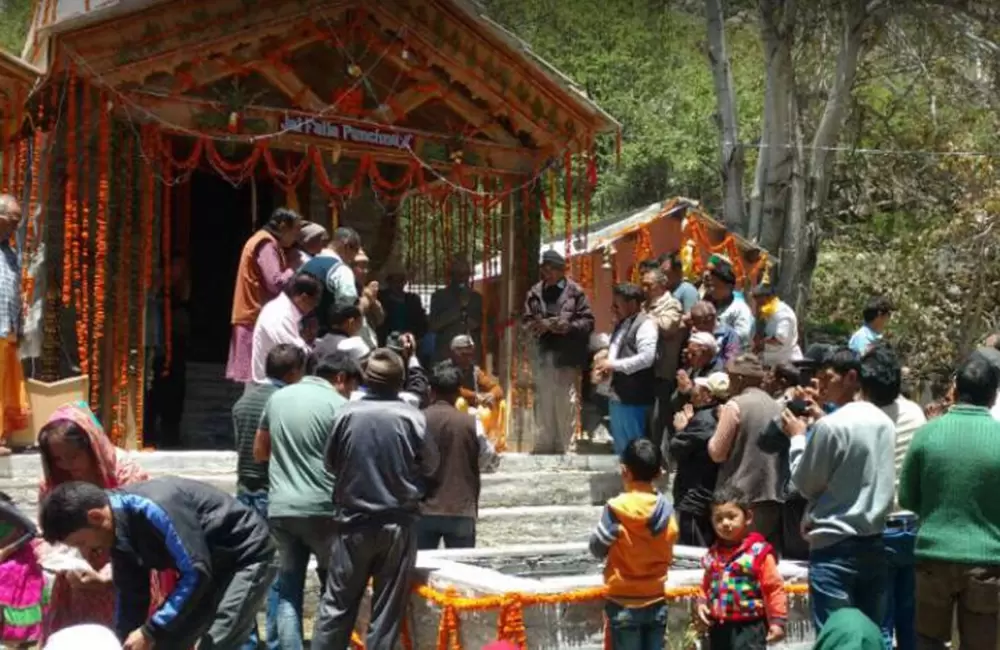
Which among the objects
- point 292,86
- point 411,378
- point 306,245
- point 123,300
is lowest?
point 411,378

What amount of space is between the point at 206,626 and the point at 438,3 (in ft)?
28.2

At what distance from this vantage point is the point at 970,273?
75.3ft

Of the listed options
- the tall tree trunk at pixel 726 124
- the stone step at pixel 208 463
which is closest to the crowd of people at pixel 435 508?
the stone step at pixel 208 463

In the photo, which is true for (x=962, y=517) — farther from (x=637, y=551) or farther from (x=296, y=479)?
(x=296, y=479)

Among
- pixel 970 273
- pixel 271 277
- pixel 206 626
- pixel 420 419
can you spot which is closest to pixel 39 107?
pixel 271 277

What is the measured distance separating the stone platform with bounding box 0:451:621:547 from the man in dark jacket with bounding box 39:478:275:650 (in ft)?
16.0

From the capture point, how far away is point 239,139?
489 inches

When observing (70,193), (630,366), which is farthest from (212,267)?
(630,366)

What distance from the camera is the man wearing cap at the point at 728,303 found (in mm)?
12227

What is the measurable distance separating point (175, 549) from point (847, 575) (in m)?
3.45

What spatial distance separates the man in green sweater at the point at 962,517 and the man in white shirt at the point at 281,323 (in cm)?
402

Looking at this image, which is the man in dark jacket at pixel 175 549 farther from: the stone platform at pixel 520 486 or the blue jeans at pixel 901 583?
the stone platform at pixel 520 486

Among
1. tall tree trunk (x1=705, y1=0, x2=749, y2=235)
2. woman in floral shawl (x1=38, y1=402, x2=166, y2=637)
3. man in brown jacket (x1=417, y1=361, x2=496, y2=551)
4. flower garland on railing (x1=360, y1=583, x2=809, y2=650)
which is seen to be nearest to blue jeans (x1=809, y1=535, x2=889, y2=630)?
flower garland on railing (x1=360, y1=583, x2=809, y2=650)

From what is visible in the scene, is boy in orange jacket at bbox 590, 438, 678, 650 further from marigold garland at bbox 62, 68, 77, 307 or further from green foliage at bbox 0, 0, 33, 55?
green foliage at bbox 0, 0, 33, 55
